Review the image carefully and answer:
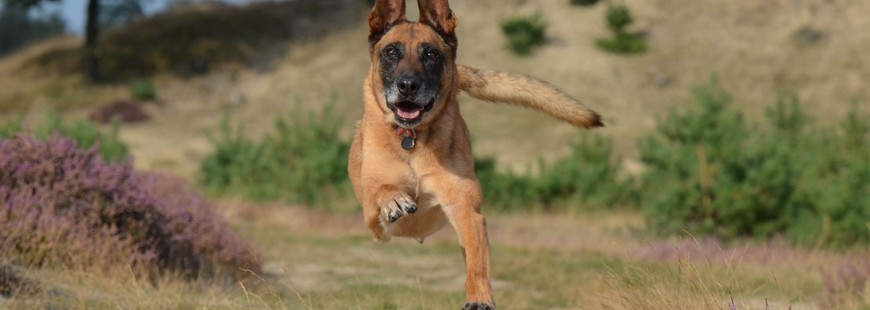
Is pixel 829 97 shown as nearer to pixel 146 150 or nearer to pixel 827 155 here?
pixel 827 155

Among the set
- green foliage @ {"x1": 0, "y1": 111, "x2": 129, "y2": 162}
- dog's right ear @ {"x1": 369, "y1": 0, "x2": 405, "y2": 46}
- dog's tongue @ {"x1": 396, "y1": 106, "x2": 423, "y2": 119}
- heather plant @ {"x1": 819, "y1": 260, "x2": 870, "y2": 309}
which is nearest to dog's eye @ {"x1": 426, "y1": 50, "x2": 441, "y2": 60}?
dog's tongue @ {"x1": 396, "y1": 106, "x2": 423, "y2": 119}

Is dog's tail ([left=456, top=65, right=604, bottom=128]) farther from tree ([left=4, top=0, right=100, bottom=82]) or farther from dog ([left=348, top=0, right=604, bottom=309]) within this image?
tree ([left=4, top=0, right=100, bottom=82])

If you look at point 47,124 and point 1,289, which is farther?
point 47,124

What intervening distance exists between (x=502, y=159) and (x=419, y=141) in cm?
2441

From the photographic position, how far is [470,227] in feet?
19.5

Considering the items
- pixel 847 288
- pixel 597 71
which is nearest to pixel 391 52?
pixel 847 288

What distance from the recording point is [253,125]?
128ft

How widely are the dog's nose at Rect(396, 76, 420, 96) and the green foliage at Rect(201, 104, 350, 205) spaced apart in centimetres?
1483

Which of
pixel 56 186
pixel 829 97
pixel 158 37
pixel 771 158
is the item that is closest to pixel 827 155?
pixel 771 158

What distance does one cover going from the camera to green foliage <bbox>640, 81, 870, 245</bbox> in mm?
14789

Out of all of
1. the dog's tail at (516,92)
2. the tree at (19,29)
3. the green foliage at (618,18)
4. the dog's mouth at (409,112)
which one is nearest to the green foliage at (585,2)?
the green foliage at (618,18)

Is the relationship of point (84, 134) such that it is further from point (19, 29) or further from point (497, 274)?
point (19, 29)

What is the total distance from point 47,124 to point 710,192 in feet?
40.6

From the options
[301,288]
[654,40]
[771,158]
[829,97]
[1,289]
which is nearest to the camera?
[1,289]
